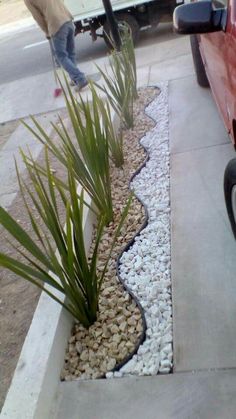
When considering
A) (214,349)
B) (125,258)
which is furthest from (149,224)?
(214,349)

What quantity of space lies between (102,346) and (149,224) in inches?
41.4

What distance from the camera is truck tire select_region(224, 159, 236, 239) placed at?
7.54 feet

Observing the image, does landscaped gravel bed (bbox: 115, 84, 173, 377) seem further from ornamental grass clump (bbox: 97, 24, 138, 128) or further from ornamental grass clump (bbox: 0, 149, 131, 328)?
ornamental grass clump (bbox: 97, 24, 138, 128)

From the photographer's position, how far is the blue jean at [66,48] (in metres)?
6.14

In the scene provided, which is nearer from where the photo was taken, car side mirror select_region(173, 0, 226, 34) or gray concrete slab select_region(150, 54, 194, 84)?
car side mirror select_region(173, 0, 226, 34)

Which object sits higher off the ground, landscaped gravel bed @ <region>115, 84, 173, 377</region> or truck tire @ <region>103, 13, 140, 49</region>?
landscaped gravel bed @ <region>115, 84, 173, 377</region>

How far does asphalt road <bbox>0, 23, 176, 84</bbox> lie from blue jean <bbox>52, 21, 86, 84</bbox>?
1.92m

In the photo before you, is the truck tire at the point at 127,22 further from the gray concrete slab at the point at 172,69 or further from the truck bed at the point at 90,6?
the gray concrete slab at the point at 172,69

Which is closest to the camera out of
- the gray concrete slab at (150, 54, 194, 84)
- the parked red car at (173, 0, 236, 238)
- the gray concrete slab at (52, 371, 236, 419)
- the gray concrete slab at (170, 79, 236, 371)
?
the gray concrete slab at (52, 371, 236, 419)

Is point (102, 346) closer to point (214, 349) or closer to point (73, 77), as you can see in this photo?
point (214, 349)

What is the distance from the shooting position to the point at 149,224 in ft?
10.1

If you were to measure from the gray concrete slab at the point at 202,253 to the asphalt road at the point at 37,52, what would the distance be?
4989mm

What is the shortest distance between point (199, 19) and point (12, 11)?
721 inches

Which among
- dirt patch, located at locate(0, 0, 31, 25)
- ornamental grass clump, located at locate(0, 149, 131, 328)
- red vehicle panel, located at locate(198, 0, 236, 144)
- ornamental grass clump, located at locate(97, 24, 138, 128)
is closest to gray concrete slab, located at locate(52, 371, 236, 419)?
ornamental grass clump, located at locate(0, 149, 131, 328)
